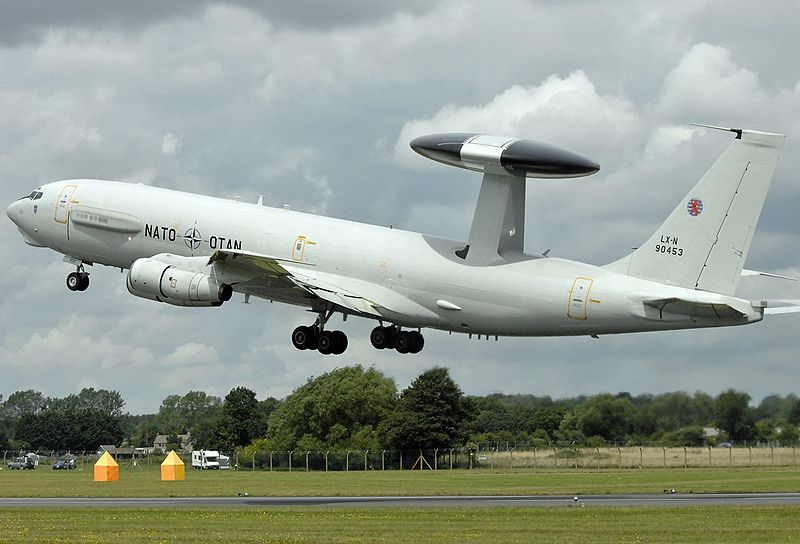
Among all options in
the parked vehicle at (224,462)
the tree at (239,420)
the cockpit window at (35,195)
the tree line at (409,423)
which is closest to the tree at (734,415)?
the tree line at (409,423)

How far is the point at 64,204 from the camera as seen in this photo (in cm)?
6078

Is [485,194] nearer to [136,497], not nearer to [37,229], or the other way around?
[37,229]

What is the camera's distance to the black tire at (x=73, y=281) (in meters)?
62.7

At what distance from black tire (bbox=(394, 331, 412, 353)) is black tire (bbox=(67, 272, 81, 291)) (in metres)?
15.8

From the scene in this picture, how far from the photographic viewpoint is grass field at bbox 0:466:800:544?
4366 centimetres

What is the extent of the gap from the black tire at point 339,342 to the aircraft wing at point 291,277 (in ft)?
6.73

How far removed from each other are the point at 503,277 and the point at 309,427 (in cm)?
7664

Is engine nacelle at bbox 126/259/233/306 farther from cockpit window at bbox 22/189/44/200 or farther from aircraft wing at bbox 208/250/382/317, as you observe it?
cockpit window at bbox 22/189/44/200

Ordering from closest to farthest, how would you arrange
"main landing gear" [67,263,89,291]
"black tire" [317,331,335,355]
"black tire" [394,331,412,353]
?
"black tire" [317,331,335,355]
"black tire" [394,331,412,353]
"main landing gear" [67,263,89,291]

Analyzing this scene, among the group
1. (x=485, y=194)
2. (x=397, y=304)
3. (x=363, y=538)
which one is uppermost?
(x=485, y=194)

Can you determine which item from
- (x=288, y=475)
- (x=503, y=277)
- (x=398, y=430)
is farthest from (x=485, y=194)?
(x=398, y=430)

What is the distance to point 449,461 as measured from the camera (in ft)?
336

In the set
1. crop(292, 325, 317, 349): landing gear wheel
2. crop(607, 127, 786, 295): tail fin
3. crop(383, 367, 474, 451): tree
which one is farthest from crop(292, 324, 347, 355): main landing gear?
crop(383, 367, 474, 451): tree

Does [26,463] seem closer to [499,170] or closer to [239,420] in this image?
[239,420]
